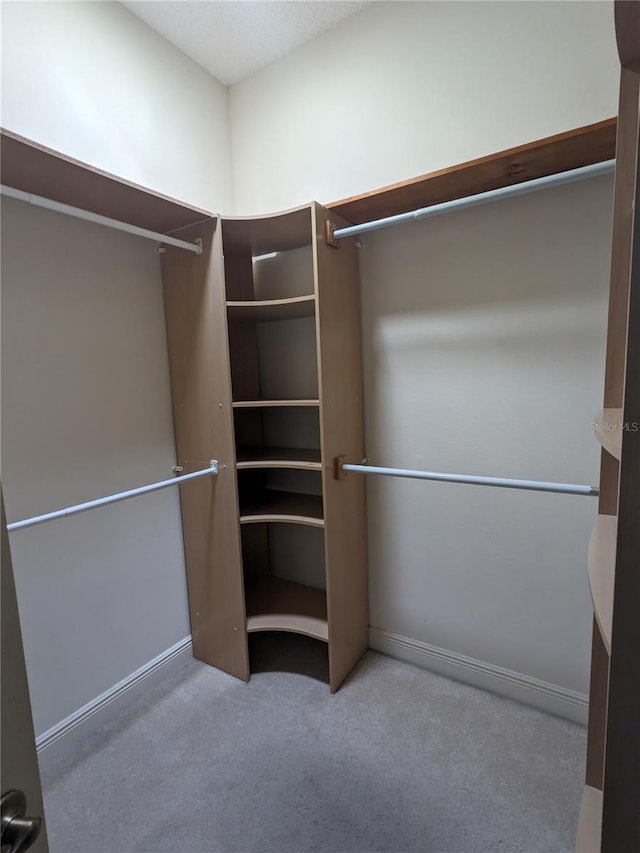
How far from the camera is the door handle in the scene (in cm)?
48

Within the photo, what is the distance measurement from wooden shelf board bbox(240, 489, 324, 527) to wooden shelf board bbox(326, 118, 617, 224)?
1.36 m

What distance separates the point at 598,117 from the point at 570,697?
220 centimetres

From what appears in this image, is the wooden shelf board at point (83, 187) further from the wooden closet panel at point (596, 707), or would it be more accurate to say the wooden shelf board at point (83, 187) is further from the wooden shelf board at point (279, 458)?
the wooden closet panel at point (596, 707)

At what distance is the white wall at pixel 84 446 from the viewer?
4.82 feet

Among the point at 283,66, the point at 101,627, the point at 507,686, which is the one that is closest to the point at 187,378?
the point at 101,627

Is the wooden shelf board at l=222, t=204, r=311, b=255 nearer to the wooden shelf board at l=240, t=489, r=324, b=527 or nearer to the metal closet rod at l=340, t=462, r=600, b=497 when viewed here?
the metal closet rod at l=340, t=462, r=600, b=497

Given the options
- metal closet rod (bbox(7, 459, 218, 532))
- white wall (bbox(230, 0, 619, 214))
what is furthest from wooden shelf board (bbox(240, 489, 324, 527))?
white wall (bbox(230, 0, 619, 214))

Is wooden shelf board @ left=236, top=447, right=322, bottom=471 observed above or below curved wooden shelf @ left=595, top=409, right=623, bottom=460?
below

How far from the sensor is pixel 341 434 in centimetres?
184

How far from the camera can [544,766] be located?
1474 mm

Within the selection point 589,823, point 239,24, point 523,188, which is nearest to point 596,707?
point 589,823

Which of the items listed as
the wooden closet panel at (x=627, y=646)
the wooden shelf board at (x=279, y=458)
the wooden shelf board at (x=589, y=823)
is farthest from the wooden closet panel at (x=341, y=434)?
the wooden closet panel at (x=627, y=646)

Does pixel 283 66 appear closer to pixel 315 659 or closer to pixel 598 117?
pixel 598 117

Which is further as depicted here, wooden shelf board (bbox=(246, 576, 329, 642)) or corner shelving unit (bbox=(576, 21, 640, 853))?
wooden shelf board (bbox=(246, 576, 329, 642))
